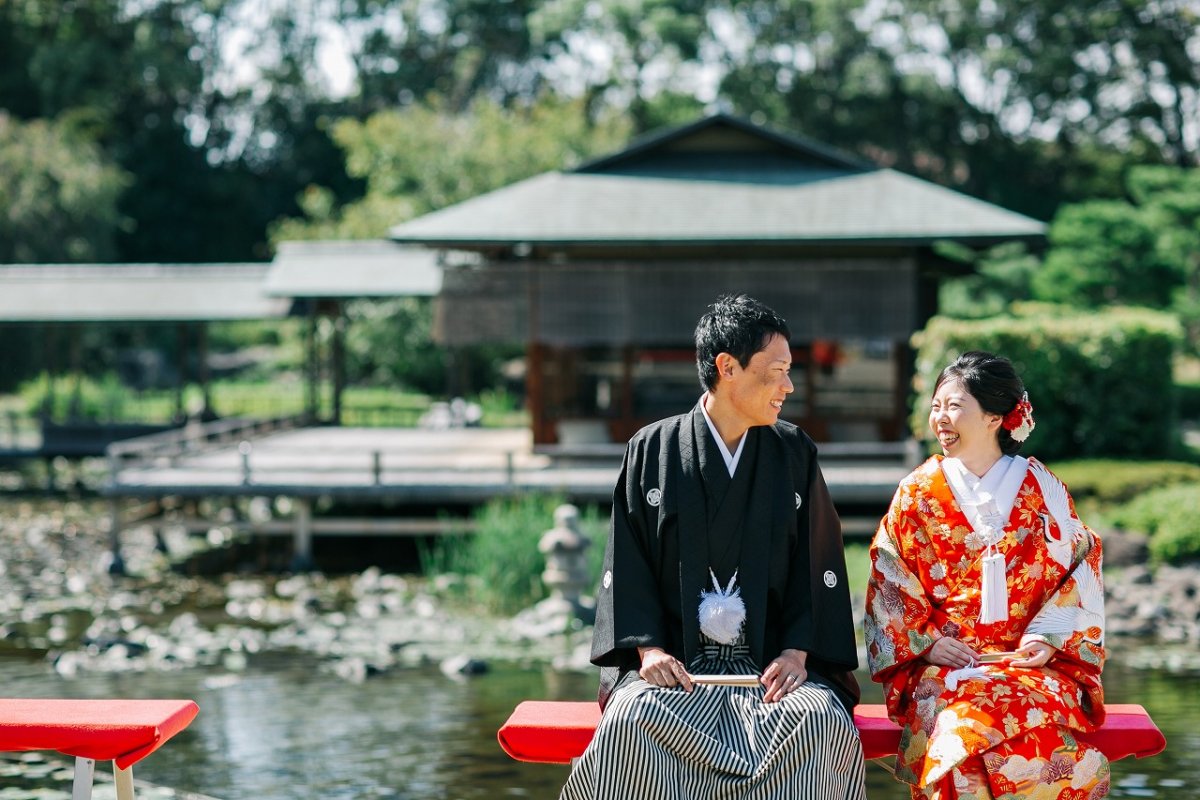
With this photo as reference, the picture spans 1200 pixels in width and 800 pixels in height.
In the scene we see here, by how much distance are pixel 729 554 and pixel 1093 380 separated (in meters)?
10.7

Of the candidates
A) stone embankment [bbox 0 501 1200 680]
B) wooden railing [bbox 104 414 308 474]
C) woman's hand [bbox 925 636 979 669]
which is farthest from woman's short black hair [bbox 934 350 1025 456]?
wooden railing [bbox 104 414 308 474]

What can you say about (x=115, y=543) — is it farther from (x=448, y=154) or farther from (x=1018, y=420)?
(x=448, y=154)

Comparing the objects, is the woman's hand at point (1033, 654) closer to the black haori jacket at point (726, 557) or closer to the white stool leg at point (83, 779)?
the black haori jacket at point (726, 557)

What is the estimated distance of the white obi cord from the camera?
401 cm

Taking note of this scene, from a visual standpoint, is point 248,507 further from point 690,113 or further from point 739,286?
point 690,113

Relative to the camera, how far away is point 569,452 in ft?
43.3

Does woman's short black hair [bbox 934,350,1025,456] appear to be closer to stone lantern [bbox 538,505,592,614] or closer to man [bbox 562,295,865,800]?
man [bbox 562,295,865,800]

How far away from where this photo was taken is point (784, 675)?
12.7 feet

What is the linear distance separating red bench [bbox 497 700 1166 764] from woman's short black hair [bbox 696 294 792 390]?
1.09 m

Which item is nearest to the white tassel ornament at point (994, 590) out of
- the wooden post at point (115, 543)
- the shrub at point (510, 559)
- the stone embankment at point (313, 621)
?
the stone embankment at point (313, 621)

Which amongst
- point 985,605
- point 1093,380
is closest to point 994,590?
point 985,605

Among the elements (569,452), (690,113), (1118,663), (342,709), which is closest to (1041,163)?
(690,113)

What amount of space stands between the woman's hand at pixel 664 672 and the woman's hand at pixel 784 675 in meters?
0.22

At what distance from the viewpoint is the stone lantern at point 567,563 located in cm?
1021
